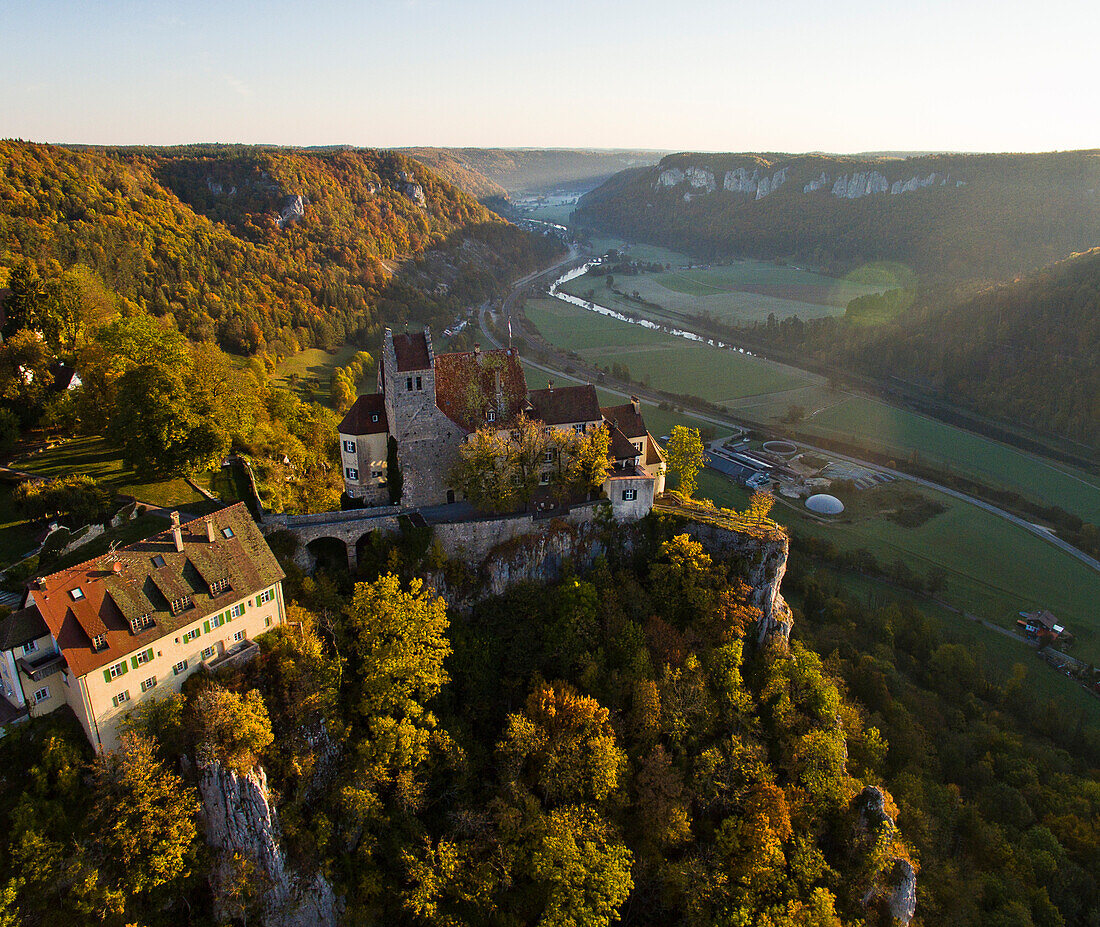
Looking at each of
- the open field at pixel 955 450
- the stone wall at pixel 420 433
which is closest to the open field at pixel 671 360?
the open field at pixel 955 450

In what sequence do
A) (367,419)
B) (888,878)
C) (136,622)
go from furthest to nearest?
(367,419) < (888,878) < (136,622)

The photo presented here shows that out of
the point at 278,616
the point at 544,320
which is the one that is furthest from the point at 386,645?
the point at 544,320

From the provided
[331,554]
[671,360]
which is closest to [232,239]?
[671,360]

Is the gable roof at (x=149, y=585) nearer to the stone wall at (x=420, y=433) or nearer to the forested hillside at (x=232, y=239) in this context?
the stone wall at (x=420, y=433)

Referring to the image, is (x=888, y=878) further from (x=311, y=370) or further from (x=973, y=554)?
(x=311, y=370)

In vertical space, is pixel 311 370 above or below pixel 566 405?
below

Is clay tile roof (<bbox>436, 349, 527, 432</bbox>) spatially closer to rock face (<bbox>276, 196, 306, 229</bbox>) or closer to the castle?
the castle

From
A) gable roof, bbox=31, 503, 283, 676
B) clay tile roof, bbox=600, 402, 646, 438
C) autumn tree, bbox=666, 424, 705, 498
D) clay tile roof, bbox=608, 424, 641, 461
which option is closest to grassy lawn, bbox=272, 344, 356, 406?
clay tile roof, bbox=600, 402, 646, 438
